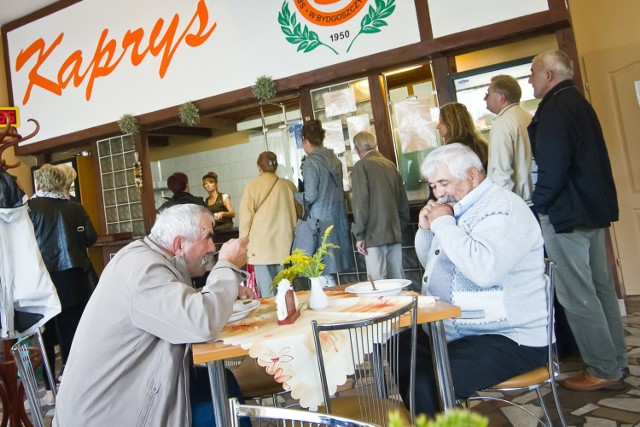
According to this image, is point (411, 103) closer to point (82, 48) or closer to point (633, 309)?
point (633, 309)

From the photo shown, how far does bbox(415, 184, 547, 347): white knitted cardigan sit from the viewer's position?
2082 millimetres

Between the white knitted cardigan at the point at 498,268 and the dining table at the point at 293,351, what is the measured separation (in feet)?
0.57

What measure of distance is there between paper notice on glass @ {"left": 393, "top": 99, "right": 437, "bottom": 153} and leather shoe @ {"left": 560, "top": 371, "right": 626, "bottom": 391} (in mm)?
2685

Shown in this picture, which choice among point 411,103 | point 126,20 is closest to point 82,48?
→ point 126,20

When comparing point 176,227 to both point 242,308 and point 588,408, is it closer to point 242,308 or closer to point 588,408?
point 242,308

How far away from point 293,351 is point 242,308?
1.73ft

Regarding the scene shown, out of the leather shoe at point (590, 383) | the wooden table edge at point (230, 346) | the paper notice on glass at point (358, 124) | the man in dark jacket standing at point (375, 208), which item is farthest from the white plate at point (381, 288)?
the paper notice on glass at point (358, 124)

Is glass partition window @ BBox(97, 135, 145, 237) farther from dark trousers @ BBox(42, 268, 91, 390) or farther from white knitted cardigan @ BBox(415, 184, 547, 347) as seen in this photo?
white knitted cardigan @ BBox(415, 184, 547, 347)

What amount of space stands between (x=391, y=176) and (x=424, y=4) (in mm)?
1729

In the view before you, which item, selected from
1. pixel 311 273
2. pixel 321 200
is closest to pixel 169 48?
pixel 321 200

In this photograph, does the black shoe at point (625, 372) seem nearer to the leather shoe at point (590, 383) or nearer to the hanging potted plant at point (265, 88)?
the leather shoe at point (590, 383)

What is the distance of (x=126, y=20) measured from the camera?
688cm

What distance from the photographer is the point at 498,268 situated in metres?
2.06

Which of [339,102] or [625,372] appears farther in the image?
[339,102]
